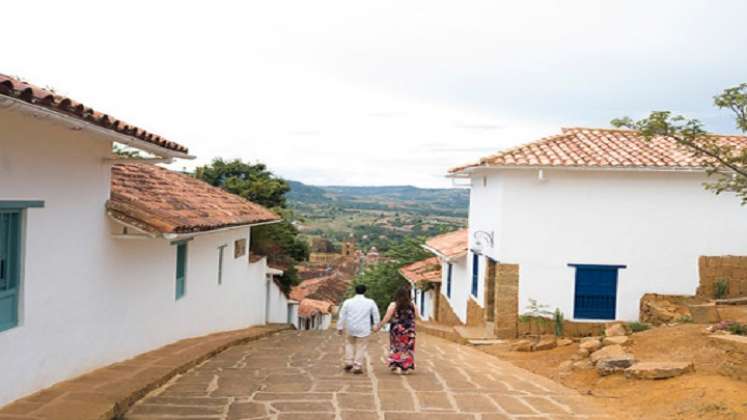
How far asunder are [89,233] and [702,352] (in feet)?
27.2

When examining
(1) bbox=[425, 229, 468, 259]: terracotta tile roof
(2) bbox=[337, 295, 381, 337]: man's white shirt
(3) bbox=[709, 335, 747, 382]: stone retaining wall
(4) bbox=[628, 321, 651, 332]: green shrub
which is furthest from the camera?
(1) bbox=[425, 229, 468, 259]: terracotta tile roof

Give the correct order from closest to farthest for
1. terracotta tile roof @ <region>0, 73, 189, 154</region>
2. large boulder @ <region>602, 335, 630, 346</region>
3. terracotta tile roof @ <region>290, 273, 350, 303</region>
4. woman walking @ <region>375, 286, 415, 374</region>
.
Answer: terracotta tile roof @ <region>0, 73, 189, 154</region>
woman walking @ <region>375, 286, 415, 374</region>
large boulder @ <region>602, 335, 630, 346</region>
terracotta tile roof @ <region>290, 273, 350, 303</region>

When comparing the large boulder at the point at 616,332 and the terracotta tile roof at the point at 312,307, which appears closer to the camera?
the large boulder at the point at 616,332

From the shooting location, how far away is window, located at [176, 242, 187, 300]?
38.9 feet

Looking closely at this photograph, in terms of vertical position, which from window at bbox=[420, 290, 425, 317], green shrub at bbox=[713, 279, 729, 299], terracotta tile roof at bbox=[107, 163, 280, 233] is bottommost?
window at bbox=[420, 290, 425, 317]

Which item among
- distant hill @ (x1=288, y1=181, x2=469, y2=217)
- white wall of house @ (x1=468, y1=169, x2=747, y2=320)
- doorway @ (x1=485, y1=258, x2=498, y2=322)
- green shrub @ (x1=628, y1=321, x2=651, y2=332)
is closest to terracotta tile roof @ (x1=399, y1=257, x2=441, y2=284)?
doorway @ (x1=485, y1=258, x2=498, y2=322)

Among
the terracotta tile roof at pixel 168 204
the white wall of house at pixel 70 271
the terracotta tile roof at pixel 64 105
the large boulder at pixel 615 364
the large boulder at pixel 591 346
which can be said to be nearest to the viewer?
the terracotta tile roof at pixel 64 105

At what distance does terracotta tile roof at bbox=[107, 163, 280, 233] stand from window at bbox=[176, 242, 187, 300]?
0.76 m

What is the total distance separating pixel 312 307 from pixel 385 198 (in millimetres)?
109995

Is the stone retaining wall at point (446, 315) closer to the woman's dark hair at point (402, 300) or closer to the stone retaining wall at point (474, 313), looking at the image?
the stone retaining wall at point (474, 313)

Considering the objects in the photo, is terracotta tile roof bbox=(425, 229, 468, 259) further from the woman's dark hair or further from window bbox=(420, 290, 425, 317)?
the woman's dark hair

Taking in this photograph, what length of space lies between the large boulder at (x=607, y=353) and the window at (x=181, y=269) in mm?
7081

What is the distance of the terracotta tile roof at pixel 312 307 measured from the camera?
1260 inches

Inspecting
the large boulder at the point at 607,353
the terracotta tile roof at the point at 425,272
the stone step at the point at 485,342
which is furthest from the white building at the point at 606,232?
the terracotta tile roof at the point at 425,272
